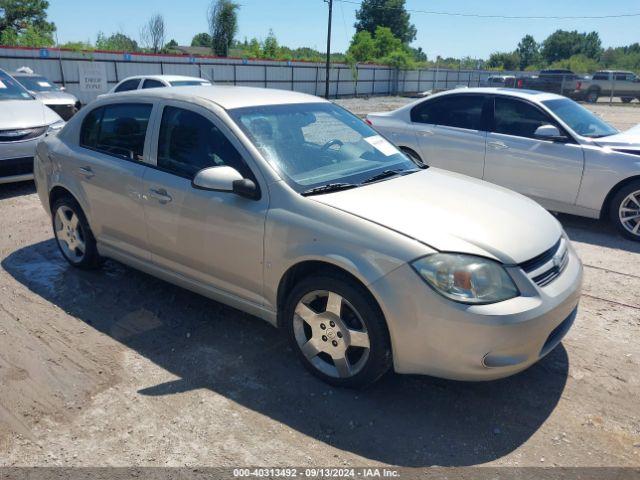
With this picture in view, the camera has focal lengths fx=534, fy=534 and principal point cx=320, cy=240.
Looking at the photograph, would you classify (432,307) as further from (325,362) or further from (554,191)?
(554,191)

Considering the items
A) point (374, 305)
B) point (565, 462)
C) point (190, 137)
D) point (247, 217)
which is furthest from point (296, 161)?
point (565, 462)

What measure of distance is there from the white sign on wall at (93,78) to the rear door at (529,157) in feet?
64.1

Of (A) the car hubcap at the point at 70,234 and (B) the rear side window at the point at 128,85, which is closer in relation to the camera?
(A) the car hubcap at the point at 70,234

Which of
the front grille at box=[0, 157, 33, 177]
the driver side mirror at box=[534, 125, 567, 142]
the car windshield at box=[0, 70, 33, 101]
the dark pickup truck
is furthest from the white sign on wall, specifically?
the dark pickup truck

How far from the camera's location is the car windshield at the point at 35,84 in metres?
14.8

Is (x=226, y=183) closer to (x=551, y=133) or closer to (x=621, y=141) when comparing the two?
(x=551, y=133)

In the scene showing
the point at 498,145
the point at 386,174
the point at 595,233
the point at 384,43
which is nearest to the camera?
the point at 386,174

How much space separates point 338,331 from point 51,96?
1391 centimetres

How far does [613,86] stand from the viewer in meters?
34.4

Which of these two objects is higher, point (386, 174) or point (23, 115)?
point (386, 174)

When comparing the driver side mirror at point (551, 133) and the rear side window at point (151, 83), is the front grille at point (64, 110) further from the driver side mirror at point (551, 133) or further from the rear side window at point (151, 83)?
the driver side mirror at point (551, 133)

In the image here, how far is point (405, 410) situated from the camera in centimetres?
310

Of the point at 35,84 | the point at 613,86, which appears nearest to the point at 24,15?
the point at 35,84

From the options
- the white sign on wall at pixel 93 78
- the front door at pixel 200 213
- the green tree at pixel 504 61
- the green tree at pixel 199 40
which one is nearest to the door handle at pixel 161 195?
the front door at pixel 200 213
